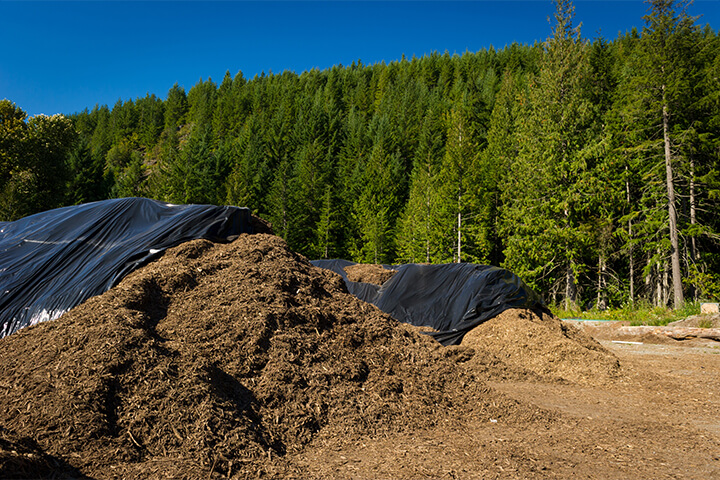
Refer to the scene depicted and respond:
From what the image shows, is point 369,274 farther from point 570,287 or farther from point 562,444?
point 570,287

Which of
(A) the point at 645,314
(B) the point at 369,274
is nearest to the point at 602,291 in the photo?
(A) the point at 645,314

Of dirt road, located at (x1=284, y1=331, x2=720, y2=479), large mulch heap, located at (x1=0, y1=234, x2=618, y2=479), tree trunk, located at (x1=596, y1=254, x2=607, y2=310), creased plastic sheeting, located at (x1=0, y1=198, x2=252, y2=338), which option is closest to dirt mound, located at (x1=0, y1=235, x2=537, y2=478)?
large mulch heap, located at (x1=0, y1=234, x2=618, y2=479)

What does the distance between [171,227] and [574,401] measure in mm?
6027

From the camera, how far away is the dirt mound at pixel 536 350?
6.80 m

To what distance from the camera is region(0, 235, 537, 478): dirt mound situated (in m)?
2.92

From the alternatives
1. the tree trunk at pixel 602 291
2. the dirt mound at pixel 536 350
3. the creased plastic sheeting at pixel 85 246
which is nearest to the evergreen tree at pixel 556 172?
the tree trunk at pixel 602 291

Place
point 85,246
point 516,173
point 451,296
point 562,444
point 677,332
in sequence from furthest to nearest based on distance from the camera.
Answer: point 516,173 → point 677,332 → point 451,296 → point 85,246 → point 562,444

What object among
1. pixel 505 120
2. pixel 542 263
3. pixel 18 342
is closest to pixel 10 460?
pixel 18 342

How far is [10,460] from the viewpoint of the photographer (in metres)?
2.19

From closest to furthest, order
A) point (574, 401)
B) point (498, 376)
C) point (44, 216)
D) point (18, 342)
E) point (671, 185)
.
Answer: point (18, 342)
point (574, 401)
point (498, 376)
point (44, 216)
point (671, 185)

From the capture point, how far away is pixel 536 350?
289 inches

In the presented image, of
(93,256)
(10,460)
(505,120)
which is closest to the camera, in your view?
(10,460)

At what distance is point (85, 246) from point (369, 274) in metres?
7.07

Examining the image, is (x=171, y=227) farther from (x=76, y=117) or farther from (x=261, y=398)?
(x=76, y=117)
